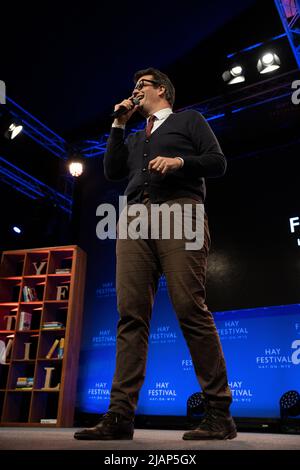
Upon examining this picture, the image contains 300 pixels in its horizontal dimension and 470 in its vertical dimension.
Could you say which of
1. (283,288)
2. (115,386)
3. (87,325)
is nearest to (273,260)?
(283,288)

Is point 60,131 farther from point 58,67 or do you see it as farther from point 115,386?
point 115,386

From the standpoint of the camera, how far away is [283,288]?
4.08m

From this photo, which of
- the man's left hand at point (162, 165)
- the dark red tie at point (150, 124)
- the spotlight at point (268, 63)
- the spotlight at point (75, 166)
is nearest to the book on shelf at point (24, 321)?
the spotlight at point (75, 166)

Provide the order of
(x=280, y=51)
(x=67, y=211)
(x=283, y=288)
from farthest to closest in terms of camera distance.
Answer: (x=67, y=211) < (x=280, y=51) < (x=283, y=288)

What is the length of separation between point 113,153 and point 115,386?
0.81 meters

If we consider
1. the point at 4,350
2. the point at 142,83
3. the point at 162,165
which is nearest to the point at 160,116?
the point at 142,83

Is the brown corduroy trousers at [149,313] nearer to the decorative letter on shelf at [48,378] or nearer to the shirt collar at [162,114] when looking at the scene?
the shirt collar at [162,114]

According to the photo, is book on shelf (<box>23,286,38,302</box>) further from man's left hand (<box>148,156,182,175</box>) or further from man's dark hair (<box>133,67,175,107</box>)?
man's left hand (<box>148,156,182,175</box>)

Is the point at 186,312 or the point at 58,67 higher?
the point at 58,67

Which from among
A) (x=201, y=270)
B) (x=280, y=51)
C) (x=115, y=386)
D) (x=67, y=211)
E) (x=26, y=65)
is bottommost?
(x=115, y=386)

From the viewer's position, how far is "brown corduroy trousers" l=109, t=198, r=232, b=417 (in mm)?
1322

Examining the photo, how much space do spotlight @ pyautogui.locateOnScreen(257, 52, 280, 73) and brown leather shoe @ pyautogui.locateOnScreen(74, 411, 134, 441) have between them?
4.32m

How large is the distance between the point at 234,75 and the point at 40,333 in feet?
11.5

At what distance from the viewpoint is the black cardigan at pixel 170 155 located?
150 centimetres
